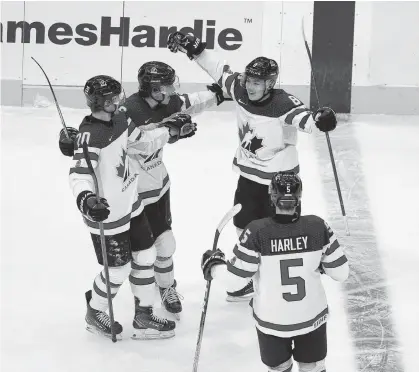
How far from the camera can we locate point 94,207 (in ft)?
12.7

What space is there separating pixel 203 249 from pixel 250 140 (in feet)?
3.08

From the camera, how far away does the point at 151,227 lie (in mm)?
4586

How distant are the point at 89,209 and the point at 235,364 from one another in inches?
35.4

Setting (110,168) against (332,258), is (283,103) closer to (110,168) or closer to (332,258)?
(110,168)

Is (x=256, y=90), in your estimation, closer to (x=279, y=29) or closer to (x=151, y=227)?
(x=151, y=227)

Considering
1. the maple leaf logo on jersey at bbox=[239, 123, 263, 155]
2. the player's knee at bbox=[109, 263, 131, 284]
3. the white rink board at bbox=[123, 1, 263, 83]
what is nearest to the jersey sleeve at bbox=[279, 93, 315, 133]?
the maple leaf logo on jersey at bbox=[239, 123, 263, 155]

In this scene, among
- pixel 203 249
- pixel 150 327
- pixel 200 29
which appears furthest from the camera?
pixel 200 29

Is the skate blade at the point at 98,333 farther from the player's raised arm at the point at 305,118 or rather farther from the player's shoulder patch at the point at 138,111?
the player's raised arm at the point at 305,118

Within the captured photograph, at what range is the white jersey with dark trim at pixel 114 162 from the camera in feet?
13.4

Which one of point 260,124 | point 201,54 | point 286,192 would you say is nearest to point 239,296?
point 260,124

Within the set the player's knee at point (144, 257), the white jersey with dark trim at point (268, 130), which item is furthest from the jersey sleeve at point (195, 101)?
the player's knee at point (144, 257)

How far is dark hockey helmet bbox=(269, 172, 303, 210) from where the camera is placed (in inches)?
133

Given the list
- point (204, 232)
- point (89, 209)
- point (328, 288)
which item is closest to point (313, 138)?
point (204, 232)

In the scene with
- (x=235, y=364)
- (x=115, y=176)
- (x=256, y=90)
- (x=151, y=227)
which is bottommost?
(x=235, y=364)
